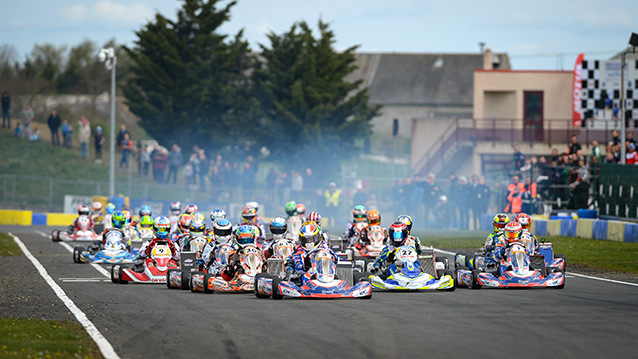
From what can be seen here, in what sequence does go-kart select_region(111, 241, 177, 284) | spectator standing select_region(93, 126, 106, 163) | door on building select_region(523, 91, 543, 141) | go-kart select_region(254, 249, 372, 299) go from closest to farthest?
go-kart select_region(254, 249, 372, 299) < go-kart select_region(111, 241, 177, 284) < spectator standing select_region(93, 126, 106, 163) < door on building select_region(523, 91, 543, 141)

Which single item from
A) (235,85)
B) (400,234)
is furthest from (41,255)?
(235,85)

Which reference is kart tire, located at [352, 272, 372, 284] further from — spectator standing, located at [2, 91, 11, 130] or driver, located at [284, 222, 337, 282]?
spectator standing, located at [2, 91, 11, 130]

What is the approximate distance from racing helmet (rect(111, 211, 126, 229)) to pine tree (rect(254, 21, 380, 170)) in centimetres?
2366

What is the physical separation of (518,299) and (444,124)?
131 feet

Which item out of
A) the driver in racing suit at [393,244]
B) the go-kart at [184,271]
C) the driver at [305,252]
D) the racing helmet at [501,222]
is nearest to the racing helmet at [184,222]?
the go-kart at [184,271]

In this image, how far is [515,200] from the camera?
31906mm

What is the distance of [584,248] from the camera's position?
25.6 metres

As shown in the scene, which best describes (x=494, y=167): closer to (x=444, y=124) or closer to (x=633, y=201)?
(x=444, y=124)

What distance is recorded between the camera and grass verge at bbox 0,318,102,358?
9.95 metres

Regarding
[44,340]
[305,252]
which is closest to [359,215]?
[305,252]

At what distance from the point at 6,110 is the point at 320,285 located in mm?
41606

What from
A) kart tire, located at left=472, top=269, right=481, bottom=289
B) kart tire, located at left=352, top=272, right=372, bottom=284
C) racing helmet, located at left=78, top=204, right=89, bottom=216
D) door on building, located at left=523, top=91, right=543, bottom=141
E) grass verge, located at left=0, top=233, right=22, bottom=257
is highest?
door on building, located at left=523, top=91, right=543, bottom=141

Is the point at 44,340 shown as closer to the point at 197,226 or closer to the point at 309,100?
the point at 197,226

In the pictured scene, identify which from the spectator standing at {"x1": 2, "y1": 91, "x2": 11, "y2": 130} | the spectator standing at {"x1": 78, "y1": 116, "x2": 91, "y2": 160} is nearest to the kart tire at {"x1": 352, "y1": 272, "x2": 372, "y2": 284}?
the spectator standing at {"x1": 78, "y1": 116, "x2": 91, "y2": 160}
